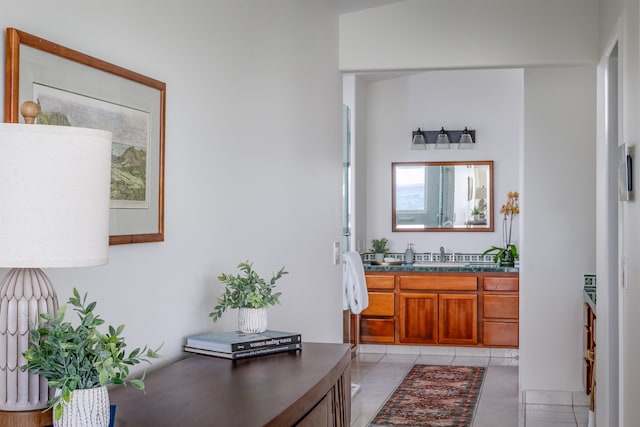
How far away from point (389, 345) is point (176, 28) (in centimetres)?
547

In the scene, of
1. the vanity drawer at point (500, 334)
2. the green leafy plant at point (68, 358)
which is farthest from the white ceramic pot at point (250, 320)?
the vanity drawer at point (500, 334)

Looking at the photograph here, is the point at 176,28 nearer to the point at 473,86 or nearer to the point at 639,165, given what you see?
the point at 639,165

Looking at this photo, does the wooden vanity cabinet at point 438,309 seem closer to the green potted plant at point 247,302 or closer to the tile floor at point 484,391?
the tile floor at point 484,391

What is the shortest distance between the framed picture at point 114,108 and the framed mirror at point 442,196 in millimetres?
5917

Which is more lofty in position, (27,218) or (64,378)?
(27,218)

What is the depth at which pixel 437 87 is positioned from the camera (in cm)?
809

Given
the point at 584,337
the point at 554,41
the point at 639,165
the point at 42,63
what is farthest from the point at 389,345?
the point at 42,63

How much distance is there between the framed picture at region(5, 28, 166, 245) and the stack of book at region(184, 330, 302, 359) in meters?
0.38

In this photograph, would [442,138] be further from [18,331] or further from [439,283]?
[18,331]

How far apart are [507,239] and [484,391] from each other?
242cm

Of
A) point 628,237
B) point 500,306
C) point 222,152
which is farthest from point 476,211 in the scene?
point 222,152

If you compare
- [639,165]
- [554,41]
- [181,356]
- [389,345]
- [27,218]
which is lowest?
[389,345]

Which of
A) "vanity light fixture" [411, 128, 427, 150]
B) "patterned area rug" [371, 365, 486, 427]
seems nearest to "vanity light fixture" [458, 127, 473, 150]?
"vanity light fixture" [411, 128, 427, 150]

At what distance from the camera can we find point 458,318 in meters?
7.35
